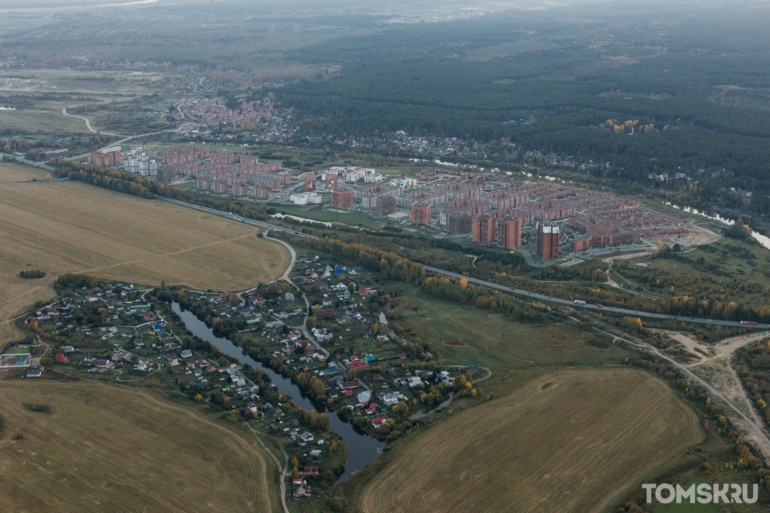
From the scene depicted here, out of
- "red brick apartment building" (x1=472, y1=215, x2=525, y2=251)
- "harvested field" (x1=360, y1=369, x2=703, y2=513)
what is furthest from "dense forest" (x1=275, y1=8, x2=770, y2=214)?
"harvested field" (x1=360, y1=369, x2=703, y2=513)

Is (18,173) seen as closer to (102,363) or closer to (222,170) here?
(222,170)

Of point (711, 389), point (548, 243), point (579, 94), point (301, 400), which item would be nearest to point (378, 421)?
point (301, 400)

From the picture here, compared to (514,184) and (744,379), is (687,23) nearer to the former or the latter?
(514,184)

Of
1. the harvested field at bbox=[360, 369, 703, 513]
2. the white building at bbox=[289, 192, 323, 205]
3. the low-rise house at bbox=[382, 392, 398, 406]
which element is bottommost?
the white building at bbox=[289, 192, 323, 205]

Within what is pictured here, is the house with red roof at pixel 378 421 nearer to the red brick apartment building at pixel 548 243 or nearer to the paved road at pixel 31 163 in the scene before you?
the red brick apartment building at pixel 548 243

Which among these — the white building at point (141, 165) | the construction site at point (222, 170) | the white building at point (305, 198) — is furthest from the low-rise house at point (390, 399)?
the white building at point (141, 165)

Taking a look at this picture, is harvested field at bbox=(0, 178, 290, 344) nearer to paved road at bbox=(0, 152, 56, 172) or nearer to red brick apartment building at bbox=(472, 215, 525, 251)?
paved road at bbox=(0, 152, 56, 172)
